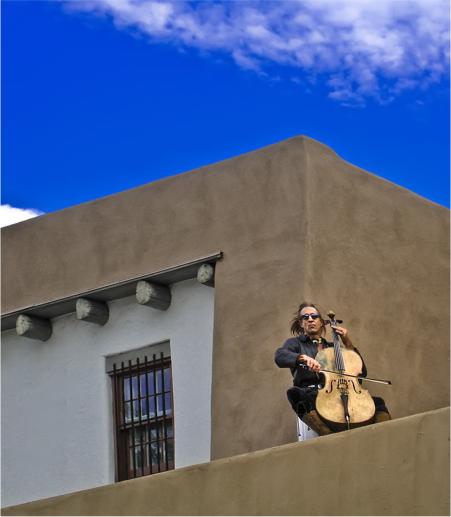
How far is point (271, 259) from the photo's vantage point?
47.0 feet

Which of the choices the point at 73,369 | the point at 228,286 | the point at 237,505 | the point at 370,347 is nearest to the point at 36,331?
the point at 73,369

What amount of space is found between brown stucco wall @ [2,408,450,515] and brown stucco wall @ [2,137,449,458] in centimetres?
190

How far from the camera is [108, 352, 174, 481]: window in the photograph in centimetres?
Result: 1475

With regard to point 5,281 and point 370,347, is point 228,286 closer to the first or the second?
point 370,347

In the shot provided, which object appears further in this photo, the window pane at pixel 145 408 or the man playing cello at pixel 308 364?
the window pane at pixel 145 408

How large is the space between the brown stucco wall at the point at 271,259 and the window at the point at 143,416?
0.75 metres

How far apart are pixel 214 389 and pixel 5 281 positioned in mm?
3233

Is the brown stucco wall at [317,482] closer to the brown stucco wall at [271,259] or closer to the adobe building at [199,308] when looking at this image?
the adobe building at [199,308]

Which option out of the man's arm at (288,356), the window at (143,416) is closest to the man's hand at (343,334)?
the man's arm at (288,356)

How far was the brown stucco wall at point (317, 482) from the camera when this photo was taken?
10.4 m

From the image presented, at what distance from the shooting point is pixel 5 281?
1636 centimetres

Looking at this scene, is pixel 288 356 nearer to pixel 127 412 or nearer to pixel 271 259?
pixel 271 259

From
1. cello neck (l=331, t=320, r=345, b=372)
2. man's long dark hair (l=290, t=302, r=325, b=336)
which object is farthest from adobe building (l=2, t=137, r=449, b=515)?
cello neck (l=331, t=320, r=345, b=372)

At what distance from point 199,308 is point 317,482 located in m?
4.02
